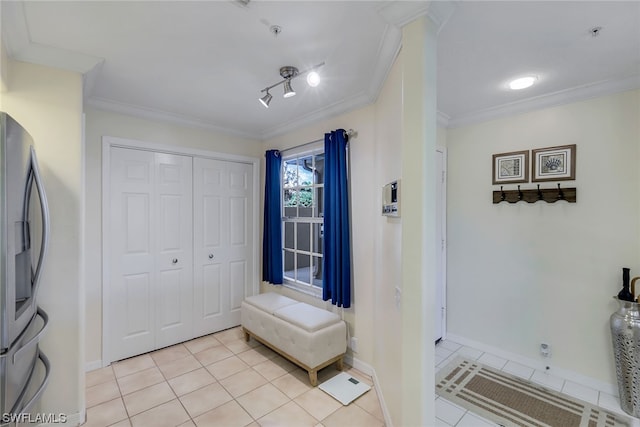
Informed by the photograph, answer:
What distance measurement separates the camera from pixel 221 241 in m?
3.41

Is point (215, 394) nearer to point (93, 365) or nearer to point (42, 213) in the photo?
point (93, 365)

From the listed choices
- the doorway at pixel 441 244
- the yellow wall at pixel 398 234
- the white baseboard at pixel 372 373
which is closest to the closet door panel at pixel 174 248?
the yellow wall at pixel 398 234

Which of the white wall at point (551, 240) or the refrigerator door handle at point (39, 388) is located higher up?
the white wall at point (551, 240)

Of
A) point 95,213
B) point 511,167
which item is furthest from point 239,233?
point 511,167

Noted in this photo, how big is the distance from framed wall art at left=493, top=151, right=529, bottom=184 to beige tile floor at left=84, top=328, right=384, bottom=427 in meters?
2.30

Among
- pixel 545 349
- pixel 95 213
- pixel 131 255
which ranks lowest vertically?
pixel 545 349

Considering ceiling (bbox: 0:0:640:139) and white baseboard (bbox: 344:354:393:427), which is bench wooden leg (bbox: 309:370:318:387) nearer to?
white baseboard (bbox: 344:354:393:427)

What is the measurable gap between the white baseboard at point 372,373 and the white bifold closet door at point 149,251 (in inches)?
73.1

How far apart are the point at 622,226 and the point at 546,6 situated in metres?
1.85

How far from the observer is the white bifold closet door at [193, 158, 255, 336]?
3230 mm

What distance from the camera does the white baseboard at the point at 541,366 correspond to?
221 centimetres

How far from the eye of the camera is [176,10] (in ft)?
4.63

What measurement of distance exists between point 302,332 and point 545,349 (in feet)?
7.12

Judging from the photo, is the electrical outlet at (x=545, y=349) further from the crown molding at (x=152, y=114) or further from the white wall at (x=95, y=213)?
the white wall at (x=95, y=213)
